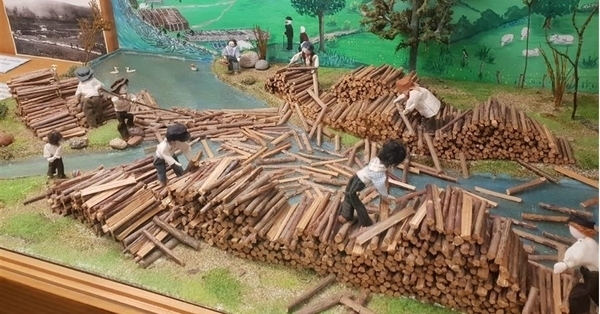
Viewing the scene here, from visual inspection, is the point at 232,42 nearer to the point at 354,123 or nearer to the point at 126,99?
the point at 126,99

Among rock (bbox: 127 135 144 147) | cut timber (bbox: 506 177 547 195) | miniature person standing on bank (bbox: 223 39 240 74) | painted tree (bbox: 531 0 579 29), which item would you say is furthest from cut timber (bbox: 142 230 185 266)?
painted tree (bbox: 531 0 579 29)

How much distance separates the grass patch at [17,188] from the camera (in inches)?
226

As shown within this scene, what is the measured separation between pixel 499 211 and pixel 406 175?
1036 mm

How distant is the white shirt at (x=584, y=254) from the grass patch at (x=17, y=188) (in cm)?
521

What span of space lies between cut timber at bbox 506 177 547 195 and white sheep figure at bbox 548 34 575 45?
1.87m

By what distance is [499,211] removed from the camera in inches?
199

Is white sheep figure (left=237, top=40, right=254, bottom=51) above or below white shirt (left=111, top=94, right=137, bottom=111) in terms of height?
above

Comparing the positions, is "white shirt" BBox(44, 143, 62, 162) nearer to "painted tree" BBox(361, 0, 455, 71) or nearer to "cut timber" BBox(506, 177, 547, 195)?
"painted tree" BBox(361, 0, 455, 71)

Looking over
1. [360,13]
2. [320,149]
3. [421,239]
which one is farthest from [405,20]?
[421,239]

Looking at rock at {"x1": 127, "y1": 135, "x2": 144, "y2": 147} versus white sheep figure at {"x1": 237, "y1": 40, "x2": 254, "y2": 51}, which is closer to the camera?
rock at {"x1": 127, "y1": 135, "x2": 144, "y2": 147}

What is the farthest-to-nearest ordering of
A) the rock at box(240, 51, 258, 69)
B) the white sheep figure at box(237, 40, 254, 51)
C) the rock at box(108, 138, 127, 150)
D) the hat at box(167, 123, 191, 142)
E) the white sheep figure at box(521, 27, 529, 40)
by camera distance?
1. the white sheep figure at box(237, 40, 254, 51)
2. the rock at box(240, 51, 258, 69)
3. the white sheep figure at box(521, 27, 529, 40)
4. the rock at box(108, 138, 127, 150)
5. the hat at box(167, 123, 191, 142)

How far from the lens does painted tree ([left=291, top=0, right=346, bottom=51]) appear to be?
8.41 m

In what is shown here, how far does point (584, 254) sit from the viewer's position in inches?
131

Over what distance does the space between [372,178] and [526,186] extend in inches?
77.5
